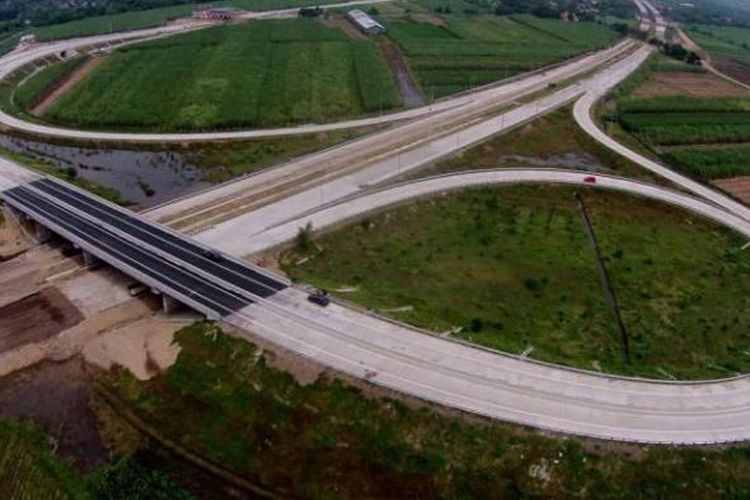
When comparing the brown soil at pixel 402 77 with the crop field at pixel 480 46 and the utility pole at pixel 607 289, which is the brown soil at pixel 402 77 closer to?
the crop field at pixel 480 46

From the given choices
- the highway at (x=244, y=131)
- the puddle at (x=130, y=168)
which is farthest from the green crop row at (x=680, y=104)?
the puddle at (x=130, y=168)

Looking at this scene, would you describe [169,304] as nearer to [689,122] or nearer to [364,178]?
[364,178]

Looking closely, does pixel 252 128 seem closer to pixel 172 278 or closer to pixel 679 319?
pixel 172 278

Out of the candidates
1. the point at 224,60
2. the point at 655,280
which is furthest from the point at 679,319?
the point at 224,60

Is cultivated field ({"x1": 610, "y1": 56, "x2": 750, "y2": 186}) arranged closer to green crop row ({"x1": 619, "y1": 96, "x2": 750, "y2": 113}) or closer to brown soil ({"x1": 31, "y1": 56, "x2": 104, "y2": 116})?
green crop row ({"x1": 619, "y1": 96, "x2": 750, "y2": 113})

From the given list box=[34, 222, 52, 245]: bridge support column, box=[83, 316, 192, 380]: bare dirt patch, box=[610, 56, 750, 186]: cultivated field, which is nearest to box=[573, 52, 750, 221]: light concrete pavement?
box=[610, 56, 750, 186]: cultivated field

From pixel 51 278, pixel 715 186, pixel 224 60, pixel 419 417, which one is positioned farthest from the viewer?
pixel 224 60

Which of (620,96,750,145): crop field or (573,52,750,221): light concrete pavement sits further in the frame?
(620,96,750,145): crop field
